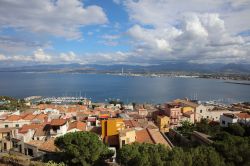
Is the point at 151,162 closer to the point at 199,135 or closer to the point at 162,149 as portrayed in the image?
the point at 162,149

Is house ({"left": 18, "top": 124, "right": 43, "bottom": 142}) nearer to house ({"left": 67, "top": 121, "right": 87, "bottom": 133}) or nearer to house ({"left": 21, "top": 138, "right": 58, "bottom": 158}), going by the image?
house ({"left": 21, "top": 138, "right": 58, "bottom": 158})

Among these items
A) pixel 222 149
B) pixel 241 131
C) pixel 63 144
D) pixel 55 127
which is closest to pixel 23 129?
pixel 55 127

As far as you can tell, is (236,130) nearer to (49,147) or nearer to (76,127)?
(76,127)

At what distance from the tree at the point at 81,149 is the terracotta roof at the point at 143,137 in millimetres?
5687

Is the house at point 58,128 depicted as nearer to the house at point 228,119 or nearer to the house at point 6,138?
the house at point 6,138

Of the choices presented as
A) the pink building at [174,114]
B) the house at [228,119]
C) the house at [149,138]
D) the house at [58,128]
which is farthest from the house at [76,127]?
the house at [228,119]

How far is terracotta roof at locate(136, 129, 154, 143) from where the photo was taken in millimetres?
21609

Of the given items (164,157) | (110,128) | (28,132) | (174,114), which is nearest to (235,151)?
(164,157)

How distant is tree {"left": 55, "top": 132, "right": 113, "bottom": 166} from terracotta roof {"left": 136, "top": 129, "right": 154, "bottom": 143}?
5.69m

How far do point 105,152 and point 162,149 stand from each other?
483 cm

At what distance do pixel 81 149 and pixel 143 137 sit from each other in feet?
25.5

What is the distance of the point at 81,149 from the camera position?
1619 centimetres

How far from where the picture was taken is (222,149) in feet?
51.3

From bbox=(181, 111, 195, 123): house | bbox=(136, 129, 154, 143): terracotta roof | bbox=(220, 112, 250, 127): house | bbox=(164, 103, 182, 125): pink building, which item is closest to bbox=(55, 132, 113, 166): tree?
bbox=(136, 129, 154, 143): terracotta roof
